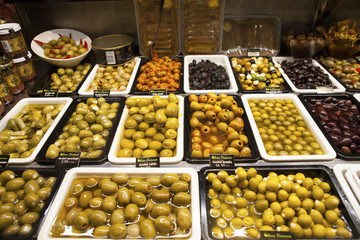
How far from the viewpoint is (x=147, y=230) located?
122 cm

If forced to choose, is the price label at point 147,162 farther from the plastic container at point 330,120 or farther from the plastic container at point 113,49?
the plastic container at point 113,49

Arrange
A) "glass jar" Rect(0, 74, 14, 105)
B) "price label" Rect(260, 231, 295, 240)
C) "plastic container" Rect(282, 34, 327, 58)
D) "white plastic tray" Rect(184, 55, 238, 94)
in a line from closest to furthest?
"price label" Rect(260, 231, 295, 240) < "glass jar" Rect(0, 74, 14, 105) < "white plastic tray" Rect(184, 55, 238, 94) < "plastic container" Rect(282, 34, 327, 58)

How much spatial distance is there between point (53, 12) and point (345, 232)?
333 cm

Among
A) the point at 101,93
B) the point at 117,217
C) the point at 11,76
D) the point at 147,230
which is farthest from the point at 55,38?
the point at 147,230

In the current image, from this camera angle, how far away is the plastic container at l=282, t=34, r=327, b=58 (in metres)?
2.52

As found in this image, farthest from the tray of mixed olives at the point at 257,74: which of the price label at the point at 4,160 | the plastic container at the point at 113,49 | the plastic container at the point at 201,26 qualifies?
the price label at the point at 4,160

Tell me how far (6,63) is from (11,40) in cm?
29

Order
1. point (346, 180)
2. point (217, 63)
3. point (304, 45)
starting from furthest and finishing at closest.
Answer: point (217, 63), point (304, 45), point (346, 180)

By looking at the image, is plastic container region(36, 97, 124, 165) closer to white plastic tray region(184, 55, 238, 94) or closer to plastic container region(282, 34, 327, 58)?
white plastic tray region(184, 55, 238, 94)

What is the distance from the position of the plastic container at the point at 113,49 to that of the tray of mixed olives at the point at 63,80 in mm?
216

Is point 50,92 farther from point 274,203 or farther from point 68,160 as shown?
point 274,203

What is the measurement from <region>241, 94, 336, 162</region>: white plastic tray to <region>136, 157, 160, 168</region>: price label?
0.70m

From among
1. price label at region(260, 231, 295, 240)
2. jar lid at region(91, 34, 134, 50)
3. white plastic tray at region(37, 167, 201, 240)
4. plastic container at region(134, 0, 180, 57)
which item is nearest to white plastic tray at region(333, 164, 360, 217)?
price label at region(260, 231, 295, 240)

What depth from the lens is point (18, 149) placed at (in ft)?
5.69
